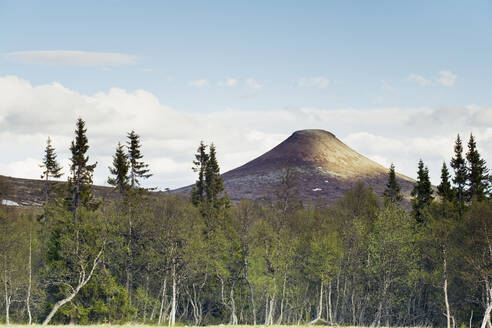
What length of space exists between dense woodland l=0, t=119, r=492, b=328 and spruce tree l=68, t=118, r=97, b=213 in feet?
0.50

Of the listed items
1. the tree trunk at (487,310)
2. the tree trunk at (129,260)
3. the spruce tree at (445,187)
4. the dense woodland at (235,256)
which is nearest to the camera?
the tree trunk at (487,310)

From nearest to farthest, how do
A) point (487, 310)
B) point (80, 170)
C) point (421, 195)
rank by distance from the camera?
point (487, 310) → point (80, 170) → point (421, 195)

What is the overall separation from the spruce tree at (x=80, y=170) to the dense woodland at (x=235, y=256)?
15 cm

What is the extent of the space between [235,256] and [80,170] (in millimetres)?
26067

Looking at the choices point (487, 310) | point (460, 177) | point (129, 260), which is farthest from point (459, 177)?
point (129, 260)

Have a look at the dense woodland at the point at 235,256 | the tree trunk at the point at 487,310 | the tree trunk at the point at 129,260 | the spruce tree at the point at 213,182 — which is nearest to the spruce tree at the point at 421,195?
the dense woodland at the point at 235,256

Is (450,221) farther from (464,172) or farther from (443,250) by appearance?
(464,172)

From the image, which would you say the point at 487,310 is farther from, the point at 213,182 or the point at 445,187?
the point at 213,182

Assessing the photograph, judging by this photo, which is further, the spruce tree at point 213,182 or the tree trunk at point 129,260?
the spruce tree at point 213,182

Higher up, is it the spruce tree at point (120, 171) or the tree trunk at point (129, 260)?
the spruce tree at point (120, 171)

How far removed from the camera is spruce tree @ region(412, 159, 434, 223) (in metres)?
82.1

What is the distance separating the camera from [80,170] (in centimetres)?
7038

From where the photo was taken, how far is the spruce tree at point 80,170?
70.1 m

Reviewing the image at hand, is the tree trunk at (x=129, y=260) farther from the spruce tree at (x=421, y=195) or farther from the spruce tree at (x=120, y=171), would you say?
the spruce tree at (x=421, y=195)
